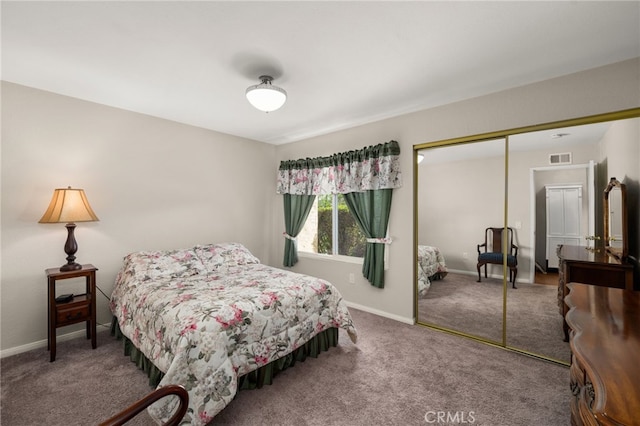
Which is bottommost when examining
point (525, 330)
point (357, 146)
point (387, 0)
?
Result: point (525, 330)

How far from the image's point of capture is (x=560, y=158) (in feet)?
7.68

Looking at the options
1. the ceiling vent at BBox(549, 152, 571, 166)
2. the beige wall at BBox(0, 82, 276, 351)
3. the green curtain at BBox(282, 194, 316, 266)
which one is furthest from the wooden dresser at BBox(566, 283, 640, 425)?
the beige wall at BBox(0, 82, 276, 351)

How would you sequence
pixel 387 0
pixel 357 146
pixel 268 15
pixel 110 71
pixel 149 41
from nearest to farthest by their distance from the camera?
1. pixel 387 0
2. pixel 268 15
3. pixel 149 41
4. pixel 110 71
5. pixel 357 146

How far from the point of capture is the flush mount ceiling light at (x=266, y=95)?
2.22 m

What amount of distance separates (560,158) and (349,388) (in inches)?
101

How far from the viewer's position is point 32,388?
2.02 metres

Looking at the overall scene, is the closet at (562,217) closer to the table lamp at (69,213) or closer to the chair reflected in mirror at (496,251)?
the chair reflected in mirror at (496,251)

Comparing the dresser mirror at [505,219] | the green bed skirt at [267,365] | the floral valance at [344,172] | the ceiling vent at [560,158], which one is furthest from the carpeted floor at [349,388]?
the floral valance at [344,172]

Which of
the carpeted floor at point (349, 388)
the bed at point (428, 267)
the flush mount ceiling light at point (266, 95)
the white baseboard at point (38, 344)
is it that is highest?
the flush mount ceiling light at point (266, 95)

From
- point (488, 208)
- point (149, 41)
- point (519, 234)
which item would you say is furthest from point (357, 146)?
point (149, 41)

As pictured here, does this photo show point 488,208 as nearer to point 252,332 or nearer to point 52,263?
point 252,332

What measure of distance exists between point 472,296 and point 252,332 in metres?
2.32

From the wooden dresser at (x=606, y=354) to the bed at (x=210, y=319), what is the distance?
5.61ft

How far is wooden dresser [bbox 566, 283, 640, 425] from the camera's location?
2.24ft
